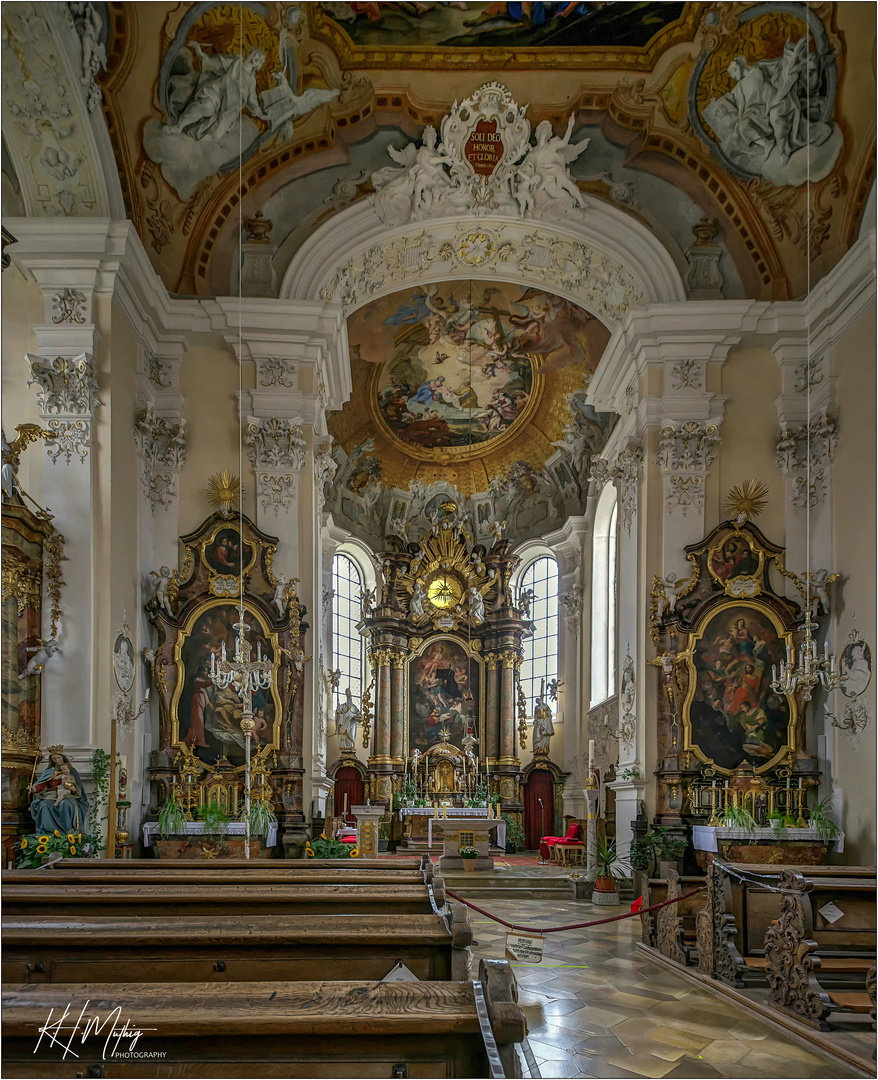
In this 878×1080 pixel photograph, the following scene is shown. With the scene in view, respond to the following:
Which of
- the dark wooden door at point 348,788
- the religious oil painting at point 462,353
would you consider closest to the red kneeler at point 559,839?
the dark wooden door at point 348,788

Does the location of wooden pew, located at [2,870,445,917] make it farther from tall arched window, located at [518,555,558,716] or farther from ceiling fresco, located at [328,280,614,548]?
tall arched window, located at [518,555,558,716]

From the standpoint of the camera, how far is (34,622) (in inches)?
379

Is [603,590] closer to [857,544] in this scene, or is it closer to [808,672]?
→ [857,544]

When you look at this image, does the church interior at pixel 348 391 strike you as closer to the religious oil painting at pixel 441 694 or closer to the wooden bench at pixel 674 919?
the wooden bench at pixel 674 919

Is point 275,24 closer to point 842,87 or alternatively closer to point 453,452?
point 842,87

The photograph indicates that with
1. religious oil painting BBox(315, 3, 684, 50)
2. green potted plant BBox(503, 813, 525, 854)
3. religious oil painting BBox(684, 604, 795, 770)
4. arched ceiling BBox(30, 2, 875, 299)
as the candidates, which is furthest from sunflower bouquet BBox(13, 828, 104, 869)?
green potted plant BBox(503, 813, 525, 854)

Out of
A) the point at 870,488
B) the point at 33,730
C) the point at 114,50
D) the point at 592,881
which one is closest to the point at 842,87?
the point at 870,488

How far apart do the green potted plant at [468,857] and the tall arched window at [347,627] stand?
7608 millimetres

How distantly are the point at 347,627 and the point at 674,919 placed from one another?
49.9 ft

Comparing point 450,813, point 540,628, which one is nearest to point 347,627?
point 540,628

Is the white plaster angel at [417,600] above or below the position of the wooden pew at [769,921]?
above

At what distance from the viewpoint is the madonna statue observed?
884cm

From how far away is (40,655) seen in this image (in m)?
9.52

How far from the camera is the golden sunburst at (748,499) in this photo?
1278 centimetres
